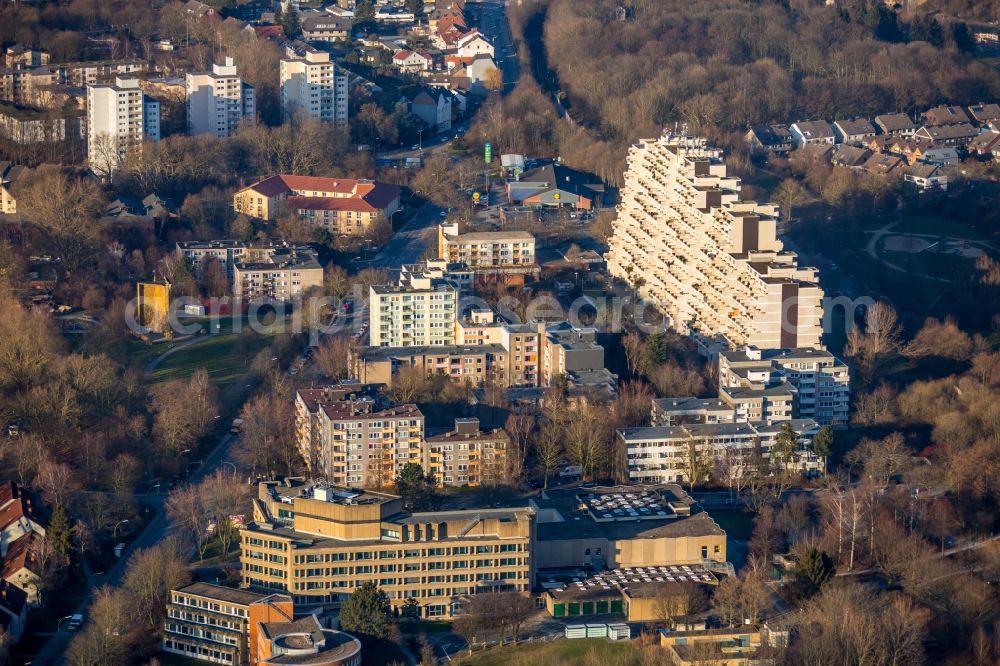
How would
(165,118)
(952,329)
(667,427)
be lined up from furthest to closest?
(165,118), (952,329), (667,427)

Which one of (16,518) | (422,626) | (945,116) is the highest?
(945,116)

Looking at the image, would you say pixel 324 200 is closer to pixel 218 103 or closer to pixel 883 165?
pixel 218 103

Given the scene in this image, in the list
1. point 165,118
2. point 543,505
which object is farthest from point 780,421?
point 165,118

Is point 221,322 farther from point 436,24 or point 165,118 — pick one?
point 436,24

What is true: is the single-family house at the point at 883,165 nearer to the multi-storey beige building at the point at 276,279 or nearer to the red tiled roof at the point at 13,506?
the multi-storey beige building at the point at 276,279

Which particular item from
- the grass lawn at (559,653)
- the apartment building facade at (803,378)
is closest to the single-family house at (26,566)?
the grass lawn at (559,653)

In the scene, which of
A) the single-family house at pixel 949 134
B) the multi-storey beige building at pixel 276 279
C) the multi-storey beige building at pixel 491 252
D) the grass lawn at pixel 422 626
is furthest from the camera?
the single-family house at pixel 949 134

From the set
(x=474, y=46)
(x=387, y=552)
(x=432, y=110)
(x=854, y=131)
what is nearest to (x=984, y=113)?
(x=854, y=131)
